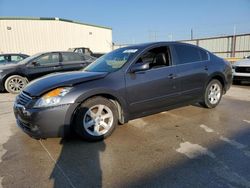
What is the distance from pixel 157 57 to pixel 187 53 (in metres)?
0.78

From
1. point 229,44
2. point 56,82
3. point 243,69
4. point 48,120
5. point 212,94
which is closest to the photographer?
point 48,120

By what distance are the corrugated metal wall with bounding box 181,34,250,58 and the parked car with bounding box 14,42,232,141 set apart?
12.7 meters

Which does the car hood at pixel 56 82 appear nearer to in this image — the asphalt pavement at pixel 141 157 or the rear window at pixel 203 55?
the asphalt pavement at pixel 141 157

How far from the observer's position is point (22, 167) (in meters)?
3.11

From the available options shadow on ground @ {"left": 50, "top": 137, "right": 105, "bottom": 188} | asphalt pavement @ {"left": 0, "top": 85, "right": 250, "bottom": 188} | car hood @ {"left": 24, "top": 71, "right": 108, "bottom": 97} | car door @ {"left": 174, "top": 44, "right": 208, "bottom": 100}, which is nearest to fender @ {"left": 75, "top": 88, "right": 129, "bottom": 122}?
car hood @ {"left": 24, "top": 71, "right": 108, "bottom": 97}

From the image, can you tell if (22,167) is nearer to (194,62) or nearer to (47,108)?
(47,108)

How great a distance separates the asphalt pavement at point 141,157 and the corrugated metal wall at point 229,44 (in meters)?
13.4

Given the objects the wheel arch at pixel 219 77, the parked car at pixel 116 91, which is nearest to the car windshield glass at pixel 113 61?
the parked car at pixel 116 91

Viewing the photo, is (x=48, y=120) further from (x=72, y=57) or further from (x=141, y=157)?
Answer: (x=72, y=57)

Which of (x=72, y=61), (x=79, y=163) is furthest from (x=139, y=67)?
(x=72, y=61)

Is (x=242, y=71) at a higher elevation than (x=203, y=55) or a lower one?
lower

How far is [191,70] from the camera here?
4906 mm

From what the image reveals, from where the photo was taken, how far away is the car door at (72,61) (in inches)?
363

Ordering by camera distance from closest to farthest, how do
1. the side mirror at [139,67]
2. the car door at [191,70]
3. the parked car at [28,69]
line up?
the side mirror at [139,67] < the car door at [191,70] < the parked car at [28,69]
